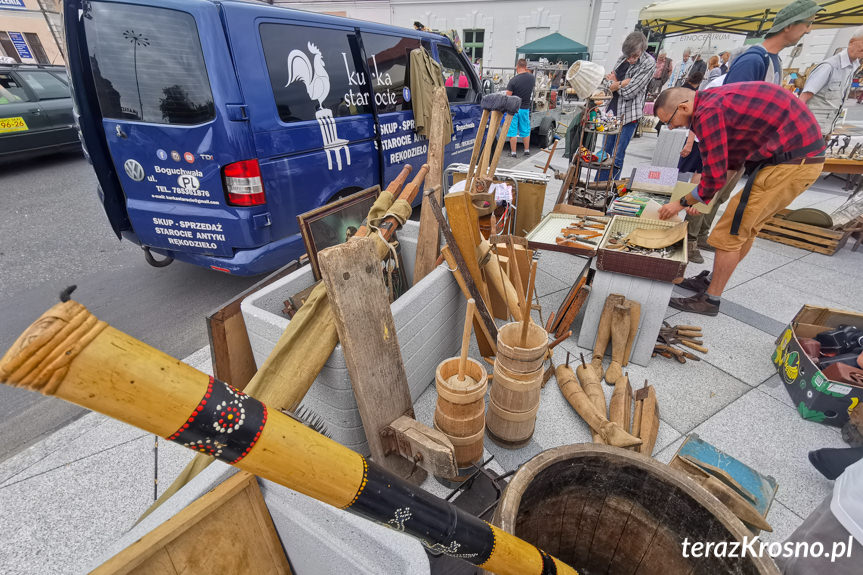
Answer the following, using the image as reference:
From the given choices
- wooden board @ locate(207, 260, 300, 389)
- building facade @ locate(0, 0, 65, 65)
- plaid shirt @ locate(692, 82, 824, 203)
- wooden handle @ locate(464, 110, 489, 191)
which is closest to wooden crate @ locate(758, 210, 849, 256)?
plaid shirt @ locate(692, 82, 824, 203)

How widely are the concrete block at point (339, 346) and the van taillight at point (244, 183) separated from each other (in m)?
0.98

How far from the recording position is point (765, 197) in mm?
2830

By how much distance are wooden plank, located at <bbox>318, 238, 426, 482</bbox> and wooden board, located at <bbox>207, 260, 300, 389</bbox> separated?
0.73m

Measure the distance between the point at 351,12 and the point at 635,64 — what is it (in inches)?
1035

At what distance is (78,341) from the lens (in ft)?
1.50

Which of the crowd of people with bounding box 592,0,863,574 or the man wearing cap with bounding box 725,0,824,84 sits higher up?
the man wearing cap with bounding box 725,0,824,84

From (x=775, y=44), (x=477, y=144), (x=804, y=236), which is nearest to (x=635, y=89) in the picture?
(x=775, y=44)

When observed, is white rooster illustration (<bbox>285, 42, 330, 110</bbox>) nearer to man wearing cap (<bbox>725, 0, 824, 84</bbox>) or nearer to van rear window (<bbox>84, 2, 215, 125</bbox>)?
van rear window (<bbox>84, 2, 215, 125</bbox>)

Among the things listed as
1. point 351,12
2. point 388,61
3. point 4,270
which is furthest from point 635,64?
point 351,12

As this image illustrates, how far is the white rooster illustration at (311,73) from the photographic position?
2815 mm

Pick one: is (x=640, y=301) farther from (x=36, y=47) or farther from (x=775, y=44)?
(x=36, y=47)

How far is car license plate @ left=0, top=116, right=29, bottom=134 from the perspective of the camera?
20.3ft

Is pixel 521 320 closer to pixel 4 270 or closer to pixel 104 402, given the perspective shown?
pixel 104 402

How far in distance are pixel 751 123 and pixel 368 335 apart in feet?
9.96
